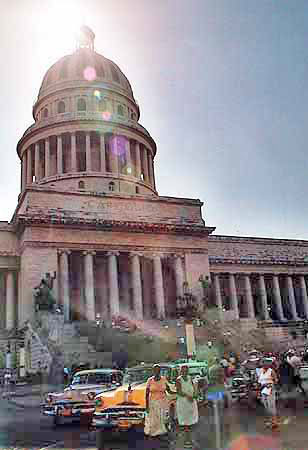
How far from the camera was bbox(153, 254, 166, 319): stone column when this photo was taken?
1759 inches

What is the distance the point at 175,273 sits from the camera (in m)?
46.9

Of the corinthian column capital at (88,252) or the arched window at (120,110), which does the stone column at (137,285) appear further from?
the arched window at (120,110)

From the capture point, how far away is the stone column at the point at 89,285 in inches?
1662

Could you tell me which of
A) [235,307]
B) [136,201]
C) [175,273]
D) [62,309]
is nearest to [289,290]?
[235,307]

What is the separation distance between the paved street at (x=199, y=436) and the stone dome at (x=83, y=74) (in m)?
54.6

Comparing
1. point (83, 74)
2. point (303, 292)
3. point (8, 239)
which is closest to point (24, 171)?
point (83, 74)

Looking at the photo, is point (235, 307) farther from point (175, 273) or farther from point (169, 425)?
point (169, 425)

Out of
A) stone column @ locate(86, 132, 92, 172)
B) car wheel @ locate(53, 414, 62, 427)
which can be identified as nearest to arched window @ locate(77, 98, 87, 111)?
stone column @ locate(86, 132, 92, 172)

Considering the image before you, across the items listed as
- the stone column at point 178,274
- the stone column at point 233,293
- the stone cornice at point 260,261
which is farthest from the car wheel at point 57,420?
the stone column at point 233,293

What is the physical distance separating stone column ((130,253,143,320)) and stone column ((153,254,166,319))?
1.59 metres

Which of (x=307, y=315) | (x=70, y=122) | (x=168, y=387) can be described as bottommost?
(x=168, y=387)

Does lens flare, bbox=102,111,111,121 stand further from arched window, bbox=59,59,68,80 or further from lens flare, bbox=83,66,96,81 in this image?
arched window, bbox=59,59,68,80

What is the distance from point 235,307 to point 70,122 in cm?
2911

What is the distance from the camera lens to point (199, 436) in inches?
466
